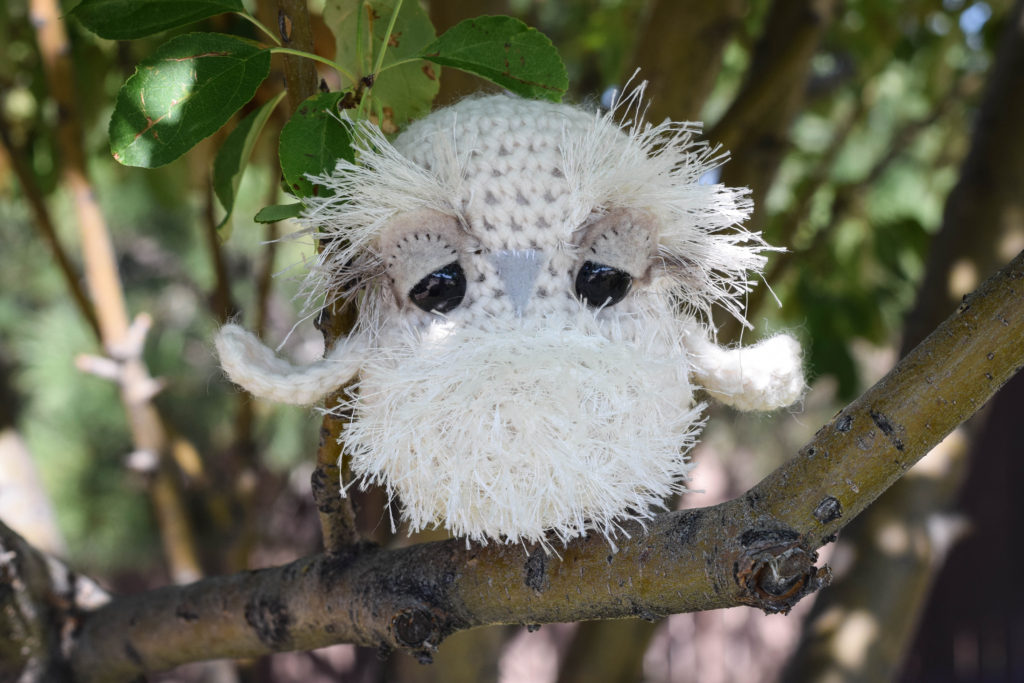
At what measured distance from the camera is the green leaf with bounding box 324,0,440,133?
1.57ft

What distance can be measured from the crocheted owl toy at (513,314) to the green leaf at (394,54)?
0.13 feet

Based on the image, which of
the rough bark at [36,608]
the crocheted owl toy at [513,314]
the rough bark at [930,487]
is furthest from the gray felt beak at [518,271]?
the rough bark at [930,487]

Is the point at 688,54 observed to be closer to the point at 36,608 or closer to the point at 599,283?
the point at 599,283

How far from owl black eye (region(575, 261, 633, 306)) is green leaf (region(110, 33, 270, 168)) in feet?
0.62

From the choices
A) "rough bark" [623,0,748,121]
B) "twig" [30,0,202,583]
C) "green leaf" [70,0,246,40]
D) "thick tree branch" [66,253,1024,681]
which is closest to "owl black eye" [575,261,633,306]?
"thick tree branch" [66,253,1024,681]

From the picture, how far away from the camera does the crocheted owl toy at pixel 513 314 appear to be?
1.29 feet

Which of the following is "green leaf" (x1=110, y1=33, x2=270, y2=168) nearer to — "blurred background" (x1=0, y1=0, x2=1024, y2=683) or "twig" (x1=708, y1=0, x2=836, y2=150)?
"blurred background" (x1=0, y1=0, x2=1024, y2=683)

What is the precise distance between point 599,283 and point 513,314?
0.05m

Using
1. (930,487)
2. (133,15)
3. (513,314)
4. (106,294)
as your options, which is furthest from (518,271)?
(930,487)

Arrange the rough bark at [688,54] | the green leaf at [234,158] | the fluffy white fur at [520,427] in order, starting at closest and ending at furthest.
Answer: the fluffy white fur at [520,427], the green leaf at [234,158], the rough bark at [688,54]

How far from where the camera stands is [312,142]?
16.6 inches

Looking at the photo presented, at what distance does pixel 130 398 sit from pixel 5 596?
375mm

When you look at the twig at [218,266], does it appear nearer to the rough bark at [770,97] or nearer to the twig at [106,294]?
the twig at [106,294]

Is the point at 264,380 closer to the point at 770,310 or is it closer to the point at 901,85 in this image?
the point at 770,310
